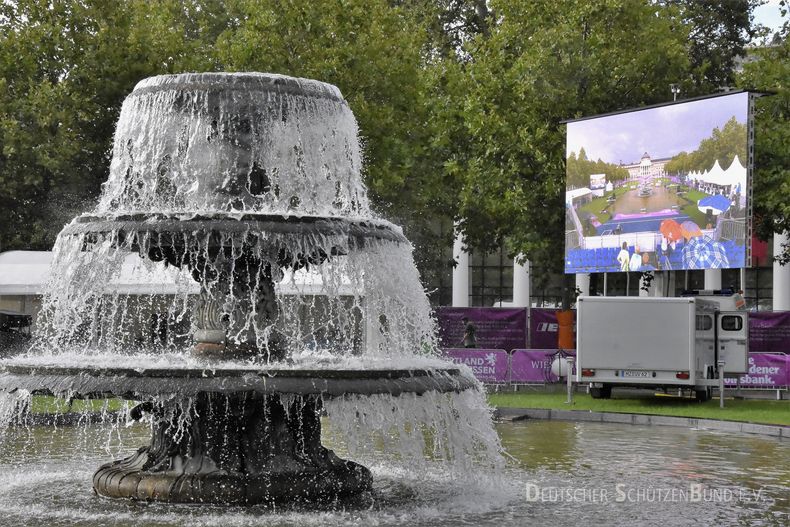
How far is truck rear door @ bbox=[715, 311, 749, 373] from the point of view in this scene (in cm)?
2702

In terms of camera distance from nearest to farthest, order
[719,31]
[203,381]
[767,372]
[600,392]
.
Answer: [203,381]
[600,392]
[767,372]
[719,31]

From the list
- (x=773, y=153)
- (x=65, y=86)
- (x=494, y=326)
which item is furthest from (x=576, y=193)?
(x=65, y=86)

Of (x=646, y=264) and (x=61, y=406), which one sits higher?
(x=646, y=264)

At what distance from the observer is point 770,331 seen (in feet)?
110

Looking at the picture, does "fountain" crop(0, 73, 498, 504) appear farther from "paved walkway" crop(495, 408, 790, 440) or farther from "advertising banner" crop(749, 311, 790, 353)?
"advertising banner" crop(749, 311, 790, 353)

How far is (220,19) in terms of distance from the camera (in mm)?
47219

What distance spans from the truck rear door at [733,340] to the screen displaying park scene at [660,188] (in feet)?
4.78

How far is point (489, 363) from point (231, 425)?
17.5m

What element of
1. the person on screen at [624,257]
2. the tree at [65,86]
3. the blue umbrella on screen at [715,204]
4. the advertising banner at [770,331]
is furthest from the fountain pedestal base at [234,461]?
the advertising banner at [770,331]

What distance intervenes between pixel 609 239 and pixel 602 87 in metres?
5.30

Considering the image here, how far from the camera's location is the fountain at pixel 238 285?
10891 millimetres

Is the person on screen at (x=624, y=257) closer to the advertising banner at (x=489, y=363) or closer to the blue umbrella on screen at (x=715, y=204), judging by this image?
the blue umbrella on screen at (x=715, y=204)

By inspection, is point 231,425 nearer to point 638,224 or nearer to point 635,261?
point 635,261

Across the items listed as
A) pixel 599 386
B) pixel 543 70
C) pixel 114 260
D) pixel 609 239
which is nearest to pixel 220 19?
pixel 543 70
